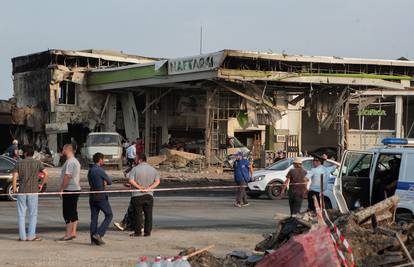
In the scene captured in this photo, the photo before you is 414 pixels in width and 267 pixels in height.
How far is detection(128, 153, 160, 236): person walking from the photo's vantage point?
1216cm

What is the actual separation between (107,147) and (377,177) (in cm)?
2275

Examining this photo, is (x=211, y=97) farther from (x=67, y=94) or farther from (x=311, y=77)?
(x=67, y=94)

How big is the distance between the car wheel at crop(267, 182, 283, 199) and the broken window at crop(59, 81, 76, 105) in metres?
22.4

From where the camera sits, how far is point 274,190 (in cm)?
2169

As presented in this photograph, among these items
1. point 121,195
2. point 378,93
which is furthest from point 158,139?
point 121,195

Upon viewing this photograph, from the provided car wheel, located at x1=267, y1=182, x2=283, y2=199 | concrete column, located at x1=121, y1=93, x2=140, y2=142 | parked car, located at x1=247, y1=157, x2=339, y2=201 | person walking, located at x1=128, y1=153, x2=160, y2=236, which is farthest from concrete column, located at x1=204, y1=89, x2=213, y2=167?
person walking, located at x1=128, y1=153, x2=160, y2=236

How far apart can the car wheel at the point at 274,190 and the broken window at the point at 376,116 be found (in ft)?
75.7

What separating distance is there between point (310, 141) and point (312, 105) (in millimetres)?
14031

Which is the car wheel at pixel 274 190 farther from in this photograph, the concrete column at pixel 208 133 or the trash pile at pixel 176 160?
the trash pile at pixel 176 160

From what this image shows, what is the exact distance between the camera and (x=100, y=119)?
4106 cm

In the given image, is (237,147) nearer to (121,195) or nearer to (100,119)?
(100,119)

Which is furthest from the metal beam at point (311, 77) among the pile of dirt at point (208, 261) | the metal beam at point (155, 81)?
the pile of dirt at point (208, 261)

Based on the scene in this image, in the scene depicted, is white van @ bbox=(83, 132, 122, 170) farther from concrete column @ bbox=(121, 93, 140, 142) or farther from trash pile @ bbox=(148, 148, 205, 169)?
concrete column @ bbox=(121, 93, 140, 142)

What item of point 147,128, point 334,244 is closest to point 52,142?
point 147,128
